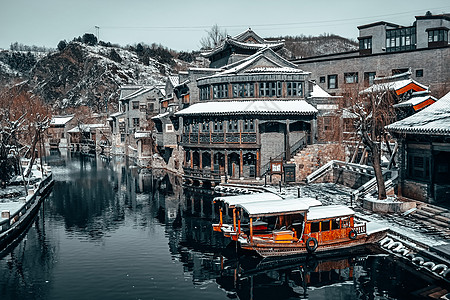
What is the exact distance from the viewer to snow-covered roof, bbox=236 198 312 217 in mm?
22766

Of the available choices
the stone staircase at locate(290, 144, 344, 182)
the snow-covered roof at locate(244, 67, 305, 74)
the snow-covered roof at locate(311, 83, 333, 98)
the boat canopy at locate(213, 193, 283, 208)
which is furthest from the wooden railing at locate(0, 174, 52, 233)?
the snow-covered roof at locate(311, 83, 333, 98)

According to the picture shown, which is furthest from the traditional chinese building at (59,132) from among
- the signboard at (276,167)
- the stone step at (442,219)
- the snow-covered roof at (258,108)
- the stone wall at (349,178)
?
the stone step at (442,219)

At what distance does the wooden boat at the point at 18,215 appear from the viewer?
2609 cm

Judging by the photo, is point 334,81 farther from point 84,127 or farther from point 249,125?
point 84,127

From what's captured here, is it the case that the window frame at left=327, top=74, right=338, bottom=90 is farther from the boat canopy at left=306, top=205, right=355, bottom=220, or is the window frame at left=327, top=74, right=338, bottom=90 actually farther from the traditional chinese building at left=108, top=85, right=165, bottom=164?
the boat canopy at left=306, top=205, right=355, bottom=220

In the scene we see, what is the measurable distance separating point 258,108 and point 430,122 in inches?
716

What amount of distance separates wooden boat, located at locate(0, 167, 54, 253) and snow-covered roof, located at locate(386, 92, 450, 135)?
1068 inches

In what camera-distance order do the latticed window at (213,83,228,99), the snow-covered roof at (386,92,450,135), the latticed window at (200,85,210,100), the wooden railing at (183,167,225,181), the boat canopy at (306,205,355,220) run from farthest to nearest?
the latticed window at (200,85,210,100)
the latticed window at (213,83,228,99)
the wooden railing at (183,167,225,181)
the snow-covered roof at (386,92,450,135)
the boat canopy at (306,205,355,220)

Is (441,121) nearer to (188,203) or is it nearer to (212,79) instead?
(188,203)

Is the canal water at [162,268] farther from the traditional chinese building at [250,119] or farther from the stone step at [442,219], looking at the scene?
the traditional chinese building at [250,119]

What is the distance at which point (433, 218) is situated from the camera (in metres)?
26.0

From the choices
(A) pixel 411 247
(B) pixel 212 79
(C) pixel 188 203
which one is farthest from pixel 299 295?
(B) pixel 212 79

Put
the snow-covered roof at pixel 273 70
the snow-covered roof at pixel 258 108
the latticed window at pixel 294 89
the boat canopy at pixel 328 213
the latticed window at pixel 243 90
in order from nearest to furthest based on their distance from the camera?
the boat canopy at pixel 328 213 < the snow-covered roof at pixel 258 108 < the latticed window at pixel 243 90 < the snow-covered roof at pixel 273 70 < the latticed window at pixel 294 89

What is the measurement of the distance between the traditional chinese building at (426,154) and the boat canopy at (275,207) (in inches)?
365
